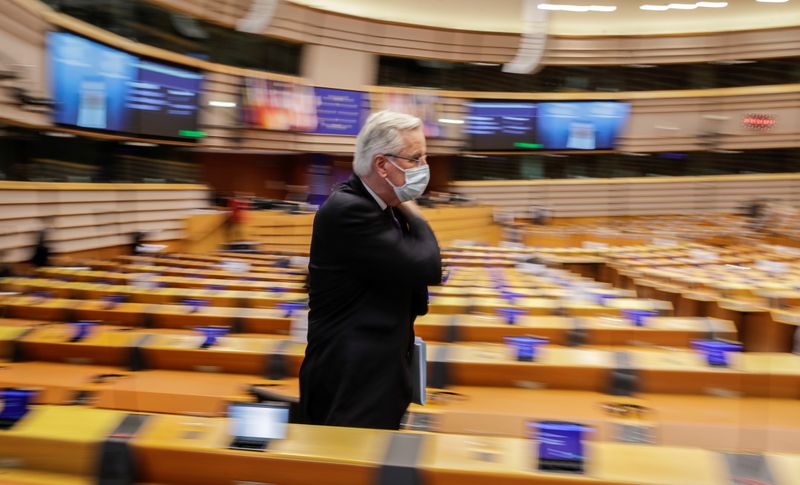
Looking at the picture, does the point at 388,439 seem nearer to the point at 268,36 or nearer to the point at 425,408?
the point at 425,408

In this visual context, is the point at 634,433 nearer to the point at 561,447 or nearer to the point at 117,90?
the point at 561,447

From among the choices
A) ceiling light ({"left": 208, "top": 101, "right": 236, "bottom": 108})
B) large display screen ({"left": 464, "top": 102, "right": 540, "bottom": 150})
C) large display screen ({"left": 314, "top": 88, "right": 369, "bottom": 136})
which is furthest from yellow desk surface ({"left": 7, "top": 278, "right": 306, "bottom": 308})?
large display screen ({"left": 464, "top": 102, "right": 540, "bottom": 150})

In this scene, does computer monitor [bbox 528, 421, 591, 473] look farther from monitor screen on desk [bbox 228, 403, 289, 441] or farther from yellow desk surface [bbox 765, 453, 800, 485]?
monitor screen on desk [bbox 228, 403, 289, 441]

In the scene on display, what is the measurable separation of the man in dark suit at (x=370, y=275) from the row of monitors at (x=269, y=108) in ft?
28.2

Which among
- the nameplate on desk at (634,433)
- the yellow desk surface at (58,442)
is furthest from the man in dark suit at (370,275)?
the nameplate on desk at (634,433)

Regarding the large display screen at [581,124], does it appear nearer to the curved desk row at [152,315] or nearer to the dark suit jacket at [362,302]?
the curved desk row at [152,315]

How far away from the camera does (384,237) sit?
139 centimetres

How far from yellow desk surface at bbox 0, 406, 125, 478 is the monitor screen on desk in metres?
0.31

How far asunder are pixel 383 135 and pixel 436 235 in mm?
5339

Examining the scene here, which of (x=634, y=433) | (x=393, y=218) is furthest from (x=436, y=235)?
(x=393, y=218)

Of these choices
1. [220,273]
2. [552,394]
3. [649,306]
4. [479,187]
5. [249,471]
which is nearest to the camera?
[249,471]

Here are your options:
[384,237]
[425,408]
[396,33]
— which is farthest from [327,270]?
[396,33]

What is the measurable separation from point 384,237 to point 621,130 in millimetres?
16342

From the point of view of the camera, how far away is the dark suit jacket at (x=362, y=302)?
1.39m
